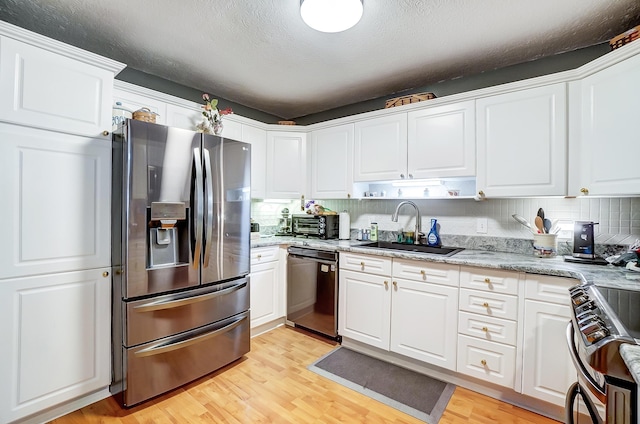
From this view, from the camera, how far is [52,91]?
64.9 inches

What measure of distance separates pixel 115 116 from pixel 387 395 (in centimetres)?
264

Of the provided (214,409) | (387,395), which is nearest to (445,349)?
(387,395)

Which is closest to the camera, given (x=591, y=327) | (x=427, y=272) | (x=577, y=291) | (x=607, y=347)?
(x=607, y=347)

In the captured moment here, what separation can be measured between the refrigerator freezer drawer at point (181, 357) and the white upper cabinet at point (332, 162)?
1.51 meters

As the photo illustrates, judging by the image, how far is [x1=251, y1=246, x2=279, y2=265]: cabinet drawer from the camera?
2707 millimetres

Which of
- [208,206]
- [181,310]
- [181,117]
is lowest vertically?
[181,310]

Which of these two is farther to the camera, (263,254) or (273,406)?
(263,254)

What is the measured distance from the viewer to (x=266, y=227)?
354cm

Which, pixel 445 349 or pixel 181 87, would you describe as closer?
pixel 445 349

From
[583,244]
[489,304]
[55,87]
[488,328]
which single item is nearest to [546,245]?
[583,244]

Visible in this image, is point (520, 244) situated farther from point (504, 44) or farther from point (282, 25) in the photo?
point (282, 25)

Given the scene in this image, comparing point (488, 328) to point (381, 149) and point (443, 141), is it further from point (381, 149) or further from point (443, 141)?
point (381, 149)

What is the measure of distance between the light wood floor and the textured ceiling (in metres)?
2.44

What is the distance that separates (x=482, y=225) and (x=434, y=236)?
399mm
